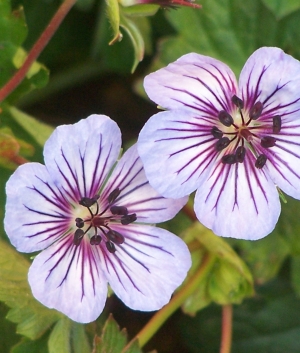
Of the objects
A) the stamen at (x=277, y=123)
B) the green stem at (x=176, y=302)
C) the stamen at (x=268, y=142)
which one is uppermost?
the stamen at (x=277, y=123)

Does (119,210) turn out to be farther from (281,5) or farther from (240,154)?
(281,5)

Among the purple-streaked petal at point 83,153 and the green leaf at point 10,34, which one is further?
the green leaf at point 10,34

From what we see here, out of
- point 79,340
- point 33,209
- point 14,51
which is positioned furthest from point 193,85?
point 79,340

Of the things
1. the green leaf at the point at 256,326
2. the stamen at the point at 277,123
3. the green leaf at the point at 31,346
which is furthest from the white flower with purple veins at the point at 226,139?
the green leaf at the point at 256,326

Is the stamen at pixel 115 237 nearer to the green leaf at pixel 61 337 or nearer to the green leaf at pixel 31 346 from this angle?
the green leaf at pixel 61 337

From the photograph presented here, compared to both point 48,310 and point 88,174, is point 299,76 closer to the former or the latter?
point 88,174

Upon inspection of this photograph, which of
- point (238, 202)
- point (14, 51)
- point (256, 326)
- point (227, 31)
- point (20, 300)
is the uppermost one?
point (14, 51)

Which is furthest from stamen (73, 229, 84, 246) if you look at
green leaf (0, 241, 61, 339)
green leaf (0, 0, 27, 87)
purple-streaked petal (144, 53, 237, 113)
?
green leaf (0, 0, 27, 87)

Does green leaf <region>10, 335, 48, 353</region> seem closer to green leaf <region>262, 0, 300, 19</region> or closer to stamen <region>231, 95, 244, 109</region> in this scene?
stamen <region>231, 95, 244, 109</region>
